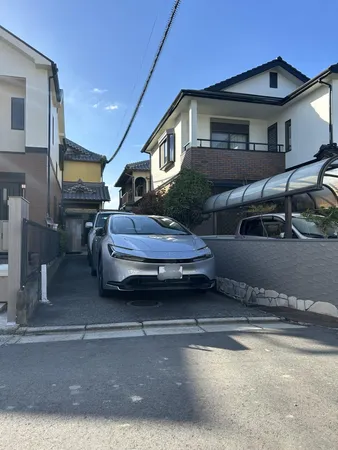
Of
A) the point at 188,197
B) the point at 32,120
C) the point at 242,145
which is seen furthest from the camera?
the point at 242,145

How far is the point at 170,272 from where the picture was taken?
6.00m

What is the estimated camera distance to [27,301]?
211 inches

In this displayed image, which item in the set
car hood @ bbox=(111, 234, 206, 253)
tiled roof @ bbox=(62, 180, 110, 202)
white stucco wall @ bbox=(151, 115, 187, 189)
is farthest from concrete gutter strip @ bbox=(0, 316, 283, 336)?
→ tiled roof @ bbox=(62, 180, 110, 202)

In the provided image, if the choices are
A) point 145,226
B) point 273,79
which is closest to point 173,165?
→ point 273,79

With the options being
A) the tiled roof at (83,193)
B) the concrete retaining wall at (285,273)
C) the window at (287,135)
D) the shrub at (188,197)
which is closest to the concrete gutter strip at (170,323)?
the concrete retaining wall at (285,273)

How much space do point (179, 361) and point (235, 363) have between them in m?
0.57

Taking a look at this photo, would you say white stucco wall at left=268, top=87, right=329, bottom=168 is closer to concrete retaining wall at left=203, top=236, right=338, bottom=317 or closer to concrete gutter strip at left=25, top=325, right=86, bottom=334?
concrete retaining wall at left=203, top=236, right=338, bottom=317

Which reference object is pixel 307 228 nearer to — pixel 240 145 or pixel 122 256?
pixel 122 256

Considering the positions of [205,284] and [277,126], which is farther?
[277,126]

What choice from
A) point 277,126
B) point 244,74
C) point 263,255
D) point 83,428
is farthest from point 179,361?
point 244,74

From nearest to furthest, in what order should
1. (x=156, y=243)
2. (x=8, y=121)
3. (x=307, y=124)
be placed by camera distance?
(x=156, y=243), (x=8, y=121), (x=307, y=124)

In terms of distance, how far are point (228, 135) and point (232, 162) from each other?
2.12 m

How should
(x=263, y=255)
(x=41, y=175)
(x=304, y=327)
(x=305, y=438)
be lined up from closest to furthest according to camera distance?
1. (x=305, y=438)
2. (x=304, y=327)
3. (x=263, y=255)
4. (x=41, y=175)

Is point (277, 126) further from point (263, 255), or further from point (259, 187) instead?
point (263, 255)
